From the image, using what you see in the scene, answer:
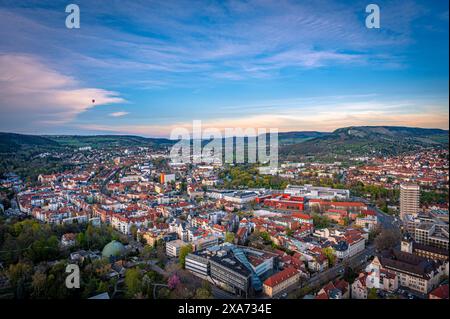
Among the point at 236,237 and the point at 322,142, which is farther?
the point at 322,142

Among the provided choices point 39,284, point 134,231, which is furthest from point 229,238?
point 39,284

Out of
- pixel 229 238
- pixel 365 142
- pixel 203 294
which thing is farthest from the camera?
pixel 365 142

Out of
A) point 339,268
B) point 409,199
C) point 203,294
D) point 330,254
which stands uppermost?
point 409,199

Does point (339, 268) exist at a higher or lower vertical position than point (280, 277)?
lower

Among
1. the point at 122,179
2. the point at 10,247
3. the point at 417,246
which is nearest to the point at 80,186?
the point at 122,179

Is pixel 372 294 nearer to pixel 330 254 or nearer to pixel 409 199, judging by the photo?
pixel 330 254

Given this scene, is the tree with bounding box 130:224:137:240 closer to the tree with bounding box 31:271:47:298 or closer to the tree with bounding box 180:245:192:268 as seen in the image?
the tree with bounding box 180:245:192:268
